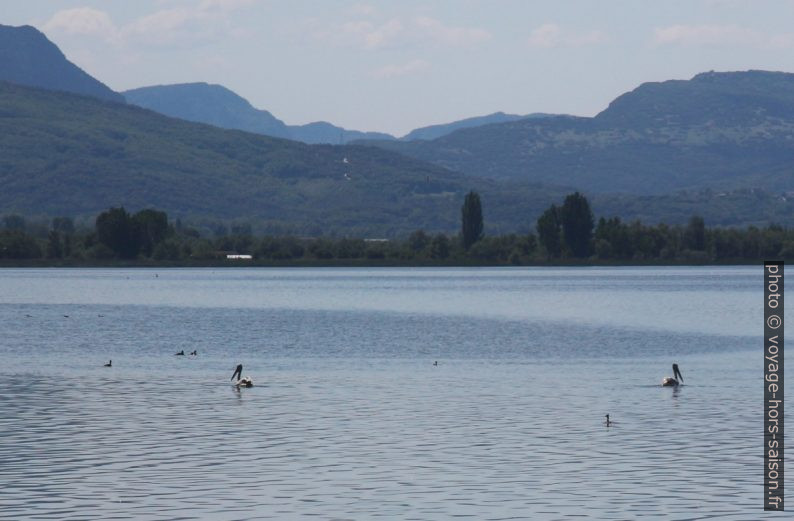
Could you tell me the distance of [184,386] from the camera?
62469 mm

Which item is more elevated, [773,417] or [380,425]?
[773,417]

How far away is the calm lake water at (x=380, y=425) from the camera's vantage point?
1374 inches

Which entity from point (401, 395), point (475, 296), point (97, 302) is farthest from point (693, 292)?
point (401, 395)

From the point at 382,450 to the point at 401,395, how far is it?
16.1 metres

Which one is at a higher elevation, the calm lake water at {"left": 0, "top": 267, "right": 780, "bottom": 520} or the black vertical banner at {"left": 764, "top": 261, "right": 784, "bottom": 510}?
the black vertical banner at {"left": 764, "top": 261, "right": 784, "bottom": 510}

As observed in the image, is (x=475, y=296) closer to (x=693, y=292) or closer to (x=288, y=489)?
(x=693, y=292)

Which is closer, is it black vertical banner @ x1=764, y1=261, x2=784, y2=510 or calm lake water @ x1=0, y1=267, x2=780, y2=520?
calm lake water @ x1=0, y1=267, x2=780, y2=520

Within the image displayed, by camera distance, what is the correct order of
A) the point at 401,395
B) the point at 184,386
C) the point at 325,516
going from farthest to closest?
1. the point at 184,386
2. the point at 401,395
3. the point at 325,516

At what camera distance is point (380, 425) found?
1897 inches

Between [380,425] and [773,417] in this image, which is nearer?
[380,425]

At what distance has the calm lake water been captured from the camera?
3491cm

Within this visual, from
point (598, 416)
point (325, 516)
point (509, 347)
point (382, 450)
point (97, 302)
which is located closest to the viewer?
point (325, 516)

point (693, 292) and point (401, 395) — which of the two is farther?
point (693, 292)

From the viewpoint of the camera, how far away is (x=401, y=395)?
2306 inches
